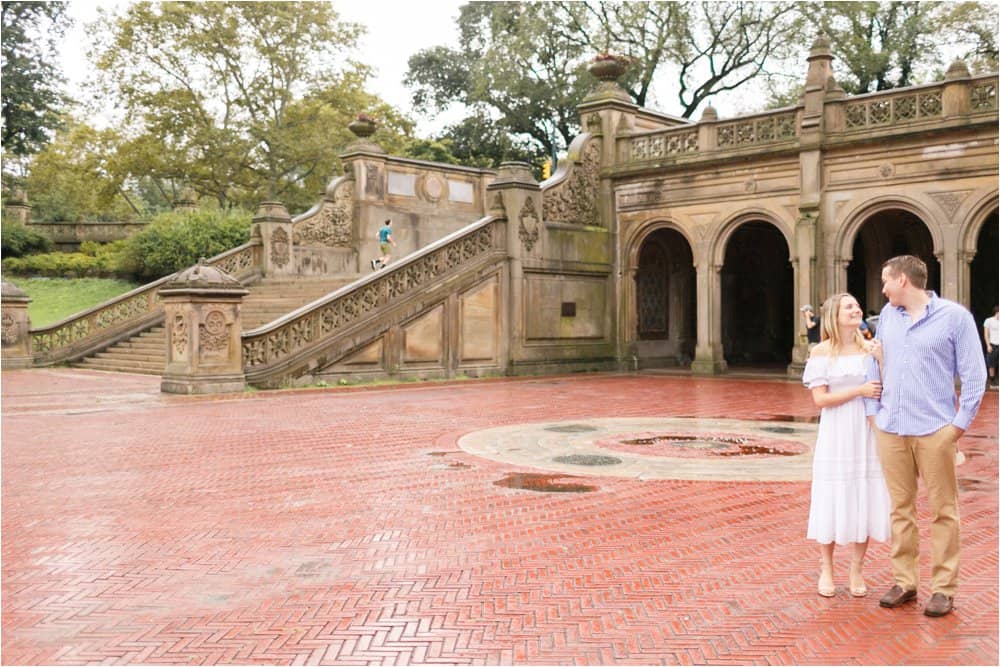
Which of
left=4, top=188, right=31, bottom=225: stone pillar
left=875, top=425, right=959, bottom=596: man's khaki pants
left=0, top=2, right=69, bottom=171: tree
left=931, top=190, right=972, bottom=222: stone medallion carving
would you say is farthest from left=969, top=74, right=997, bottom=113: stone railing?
left=0, top=2, right=69, bottom=171: tree

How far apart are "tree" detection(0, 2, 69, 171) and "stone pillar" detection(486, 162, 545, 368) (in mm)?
33722

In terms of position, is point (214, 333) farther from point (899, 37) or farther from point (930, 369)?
point (899, 37)

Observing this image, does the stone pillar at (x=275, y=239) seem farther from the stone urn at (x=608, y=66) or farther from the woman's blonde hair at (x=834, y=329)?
the woman's blonde hair at (x=834, y=329)

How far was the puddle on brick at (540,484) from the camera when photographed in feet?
26.1

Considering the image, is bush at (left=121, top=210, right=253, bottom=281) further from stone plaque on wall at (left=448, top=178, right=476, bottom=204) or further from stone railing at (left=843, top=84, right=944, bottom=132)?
stone railing at (left=843, top=84, right=944, bottom=132)

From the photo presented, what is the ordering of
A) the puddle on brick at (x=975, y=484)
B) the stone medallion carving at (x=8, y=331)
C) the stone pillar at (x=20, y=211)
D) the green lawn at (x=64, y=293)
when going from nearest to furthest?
the puddle on brick at (x=975, y=484) → the stone medallion carving at (x=8, y=331) → the green lawn at (x=64, y=293) → the stone pillar at (x=20, y=211)

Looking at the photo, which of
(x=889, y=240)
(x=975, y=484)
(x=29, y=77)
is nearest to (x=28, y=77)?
(x=29, y=77)

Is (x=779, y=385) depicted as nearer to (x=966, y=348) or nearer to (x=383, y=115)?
(x=966, y=348)

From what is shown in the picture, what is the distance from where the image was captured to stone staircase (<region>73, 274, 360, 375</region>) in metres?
20.9

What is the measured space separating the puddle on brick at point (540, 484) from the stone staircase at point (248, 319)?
1403 centimetres

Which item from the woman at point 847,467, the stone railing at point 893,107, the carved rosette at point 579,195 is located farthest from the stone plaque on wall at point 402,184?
the woman at point 847,467

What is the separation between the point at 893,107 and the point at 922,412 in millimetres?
17452

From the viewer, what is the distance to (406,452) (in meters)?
9.99

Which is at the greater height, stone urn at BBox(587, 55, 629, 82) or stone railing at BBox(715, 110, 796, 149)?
stone urn at BBox(587, 55, 629, 82)
